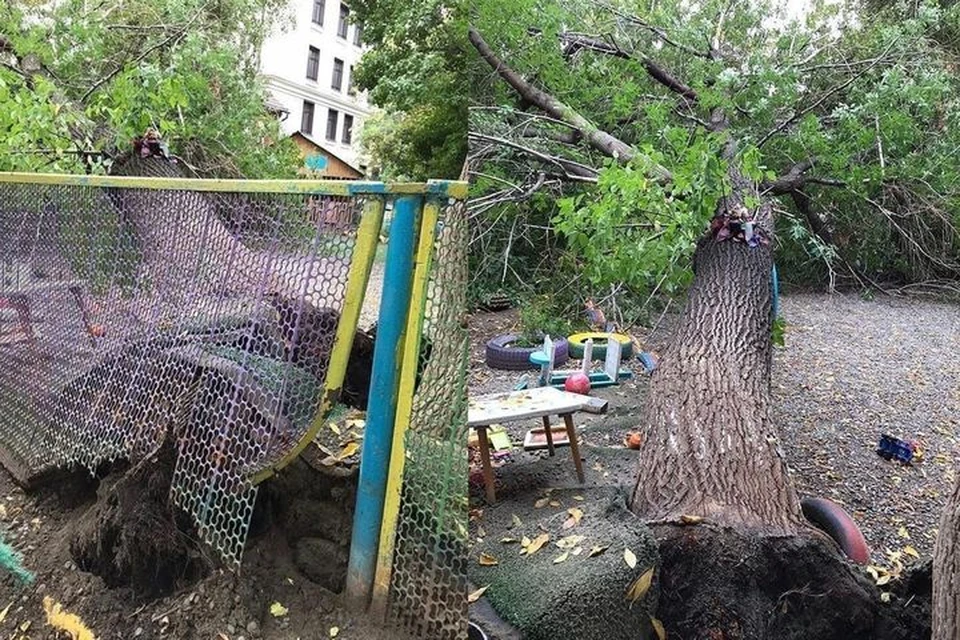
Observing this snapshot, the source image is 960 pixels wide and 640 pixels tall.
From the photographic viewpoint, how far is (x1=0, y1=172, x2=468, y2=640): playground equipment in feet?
3.65

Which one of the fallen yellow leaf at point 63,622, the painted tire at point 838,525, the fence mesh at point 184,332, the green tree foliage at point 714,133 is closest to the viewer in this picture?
the fence mesh at point 184,332

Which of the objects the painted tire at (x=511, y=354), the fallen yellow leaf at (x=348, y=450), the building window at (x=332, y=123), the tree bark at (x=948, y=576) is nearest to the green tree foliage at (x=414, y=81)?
the building window at (x=332, y=123)

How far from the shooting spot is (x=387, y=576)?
122 cm

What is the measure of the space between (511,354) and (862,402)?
964 mm

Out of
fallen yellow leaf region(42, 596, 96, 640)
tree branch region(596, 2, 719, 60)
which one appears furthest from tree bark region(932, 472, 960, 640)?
tree branch region(596, 2, 719, 60)

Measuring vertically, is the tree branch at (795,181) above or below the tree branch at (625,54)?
below

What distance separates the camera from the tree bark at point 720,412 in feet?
5.32

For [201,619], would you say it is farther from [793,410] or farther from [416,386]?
[793,410]

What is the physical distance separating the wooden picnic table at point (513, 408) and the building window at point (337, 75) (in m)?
1.41

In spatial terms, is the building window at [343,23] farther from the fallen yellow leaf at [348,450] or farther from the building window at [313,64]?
the fallen yellow leaf at [348,450]

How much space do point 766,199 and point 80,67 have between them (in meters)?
4.21

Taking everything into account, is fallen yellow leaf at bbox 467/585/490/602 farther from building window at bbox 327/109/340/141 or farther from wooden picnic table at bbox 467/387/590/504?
building window at bbox 327/109/340/141

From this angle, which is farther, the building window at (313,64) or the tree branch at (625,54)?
the tree branch at (625,54)

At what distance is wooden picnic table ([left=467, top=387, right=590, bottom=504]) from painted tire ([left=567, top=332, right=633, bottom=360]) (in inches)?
8.4
